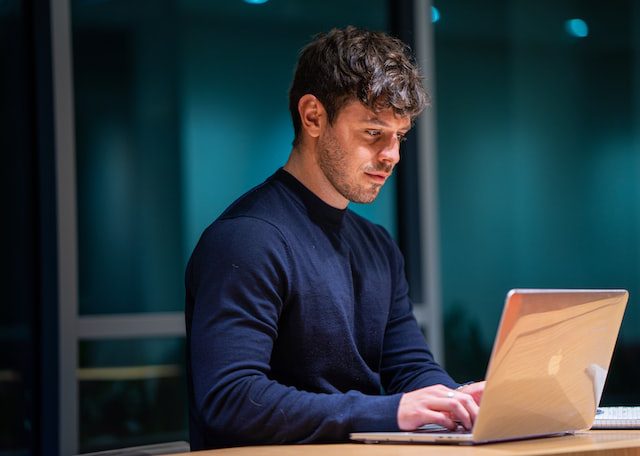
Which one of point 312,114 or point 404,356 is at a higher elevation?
point 312,114

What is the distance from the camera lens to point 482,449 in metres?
1.50

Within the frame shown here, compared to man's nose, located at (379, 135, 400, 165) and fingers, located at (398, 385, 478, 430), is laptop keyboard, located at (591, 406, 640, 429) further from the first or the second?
man's nose, located at (379, 135, 400, 165)

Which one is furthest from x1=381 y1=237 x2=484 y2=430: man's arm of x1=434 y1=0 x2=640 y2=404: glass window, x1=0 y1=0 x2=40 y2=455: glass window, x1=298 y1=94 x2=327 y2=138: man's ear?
x1=434 y1=0 x2=640 y2=404: glass window

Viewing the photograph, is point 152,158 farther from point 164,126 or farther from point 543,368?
point 543,368

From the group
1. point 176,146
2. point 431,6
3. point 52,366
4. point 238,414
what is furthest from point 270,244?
point 431,6

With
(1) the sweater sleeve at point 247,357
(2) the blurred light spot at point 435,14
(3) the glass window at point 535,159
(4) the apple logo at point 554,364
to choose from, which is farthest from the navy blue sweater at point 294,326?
(2) the blurred light spot at point 435,14

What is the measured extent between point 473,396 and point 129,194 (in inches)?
82.5

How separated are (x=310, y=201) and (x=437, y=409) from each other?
554mm

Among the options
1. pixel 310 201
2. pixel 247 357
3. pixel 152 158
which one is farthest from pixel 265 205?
pixel 152 158

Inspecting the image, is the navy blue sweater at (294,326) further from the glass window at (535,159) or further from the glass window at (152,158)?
the glass window at (535,159)

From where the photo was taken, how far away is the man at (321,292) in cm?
166

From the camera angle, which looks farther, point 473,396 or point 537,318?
point 473,396

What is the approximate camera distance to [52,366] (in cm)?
333

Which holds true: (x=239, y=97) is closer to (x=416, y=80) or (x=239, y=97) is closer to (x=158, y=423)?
(x=158, y=423)
